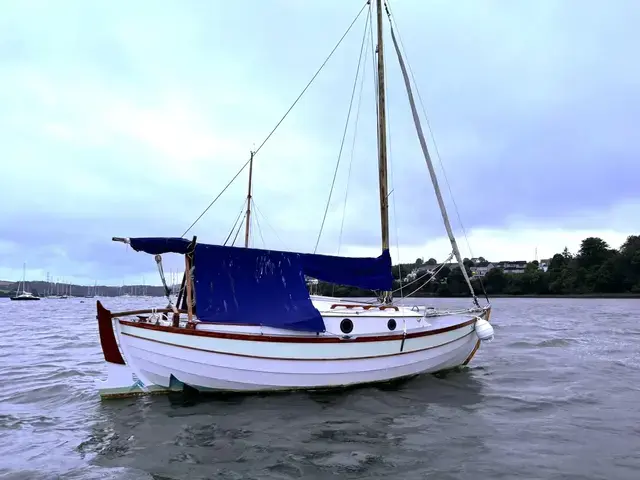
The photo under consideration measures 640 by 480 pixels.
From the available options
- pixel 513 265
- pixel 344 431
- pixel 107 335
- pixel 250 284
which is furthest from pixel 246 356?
pixel 513 265

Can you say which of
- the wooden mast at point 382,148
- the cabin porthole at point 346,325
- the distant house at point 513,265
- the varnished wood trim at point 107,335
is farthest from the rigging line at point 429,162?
the distant house at point 513,265

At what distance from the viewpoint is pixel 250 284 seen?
12242 millimetres

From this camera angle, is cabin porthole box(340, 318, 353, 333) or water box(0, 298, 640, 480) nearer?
water box(0, 298, 640, 480)

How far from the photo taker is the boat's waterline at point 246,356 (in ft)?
36.8

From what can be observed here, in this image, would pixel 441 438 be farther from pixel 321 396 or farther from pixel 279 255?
pixel 279 255

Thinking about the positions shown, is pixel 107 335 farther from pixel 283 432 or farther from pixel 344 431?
pixel 344 431

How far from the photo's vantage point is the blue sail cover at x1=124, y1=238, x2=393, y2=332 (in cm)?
1170

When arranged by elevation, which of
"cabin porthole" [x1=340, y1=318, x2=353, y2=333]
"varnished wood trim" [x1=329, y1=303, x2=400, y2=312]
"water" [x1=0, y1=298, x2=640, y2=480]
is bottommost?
"water" [x1=0, y1=298, x2=640, y2=480]

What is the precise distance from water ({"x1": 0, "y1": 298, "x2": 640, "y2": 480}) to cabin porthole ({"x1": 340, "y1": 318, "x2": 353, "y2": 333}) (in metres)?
1.59

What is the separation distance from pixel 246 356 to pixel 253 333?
538 mm

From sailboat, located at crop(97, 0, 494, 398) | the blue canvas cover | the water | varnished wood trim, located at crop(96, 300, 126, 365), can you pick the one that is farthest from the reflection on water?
the blue canvas cover

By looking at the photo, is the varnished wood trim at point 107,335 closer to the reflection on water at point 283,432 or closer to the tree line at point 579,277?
the reflection on water at point 283,432

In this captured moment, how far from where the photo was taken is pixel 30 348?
24.6 metres

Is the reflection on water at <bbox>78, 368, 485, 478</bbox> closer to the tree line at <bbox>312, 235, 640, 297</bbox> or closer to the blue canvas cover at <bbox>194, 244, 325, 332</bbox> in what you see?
the blue canvas cover at <bbox>194, 244, 325, 332</bbox>
